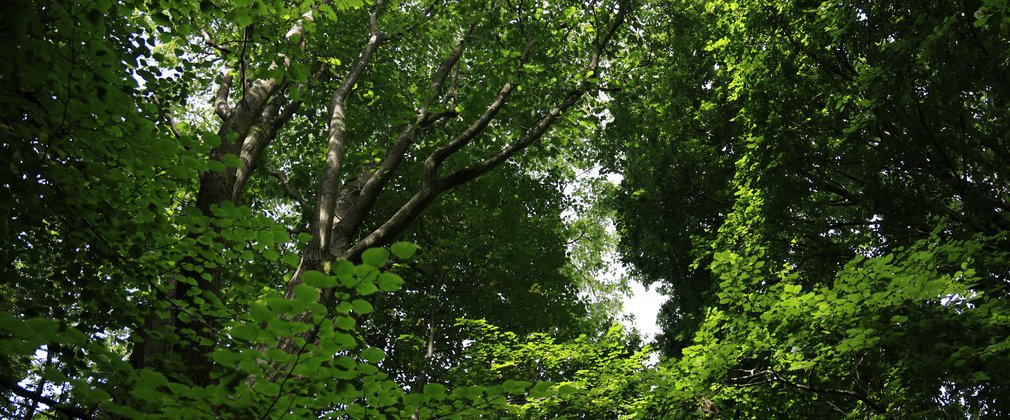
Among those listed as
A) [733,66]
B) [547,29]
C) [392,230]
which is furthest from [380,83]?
[733,66]

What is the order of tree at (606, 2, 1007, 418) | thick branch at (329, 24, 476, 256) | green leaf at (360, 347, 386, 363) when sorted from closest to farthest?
1. green leaf at (360, 347, 386, 363)
2. thick branch at (329, 24, 476, 256)
3. tree at (606, 2, 1007, 418)

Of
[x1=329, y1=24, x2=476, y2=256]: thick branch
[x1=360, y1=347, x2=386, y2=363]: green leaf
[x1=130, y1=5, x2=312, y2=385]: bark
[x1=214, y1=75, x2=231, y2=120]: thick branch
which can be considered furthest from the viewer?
[x1=214, y1=75, x2=231, y2=120]: thick branch

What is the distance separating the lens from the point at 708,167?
1488 cm

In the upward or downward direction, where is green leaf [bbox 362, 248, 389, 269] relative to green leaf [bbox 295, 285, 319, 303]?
upward

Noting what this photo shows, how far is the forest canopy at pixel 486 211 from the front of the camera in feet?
12.0

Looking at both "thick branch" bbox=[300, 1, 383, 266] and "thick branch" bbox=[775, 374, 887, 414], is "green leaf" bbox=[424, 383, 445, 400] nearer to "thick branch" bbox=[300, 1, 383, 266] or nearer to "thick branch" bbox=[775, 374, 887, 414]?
"thick branch" bbox=[300, 1, 383, 266]

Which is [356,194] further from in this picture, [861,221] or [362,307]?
[861,221]

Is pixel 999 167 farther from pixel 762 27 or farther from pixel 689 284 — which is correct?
pixel 689 284

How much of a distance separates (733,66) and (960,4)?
403cm

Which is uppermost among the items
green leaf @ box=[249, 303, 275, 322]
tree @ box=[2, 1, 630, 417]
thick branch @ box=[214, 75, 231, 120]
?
thick branch @ box=[214, 75, 231, 120]

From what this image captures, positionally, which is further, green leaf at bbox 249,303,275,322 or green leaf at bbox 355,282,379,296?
green leaf at bbox 249,303,275,322

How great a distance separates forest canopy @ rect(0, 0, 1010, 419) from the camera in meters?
3.65

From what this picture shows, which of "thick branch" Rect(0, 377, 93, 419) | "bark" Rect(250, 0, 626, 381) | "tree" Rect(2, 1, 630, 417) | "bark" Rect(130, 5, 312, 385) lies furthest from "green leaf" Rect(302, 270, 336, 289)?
"bark" Rect(250, 0, 626, 381)

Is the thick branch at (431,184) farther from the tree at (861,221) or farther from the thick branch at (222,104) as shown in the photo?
the tree at (861,221)
